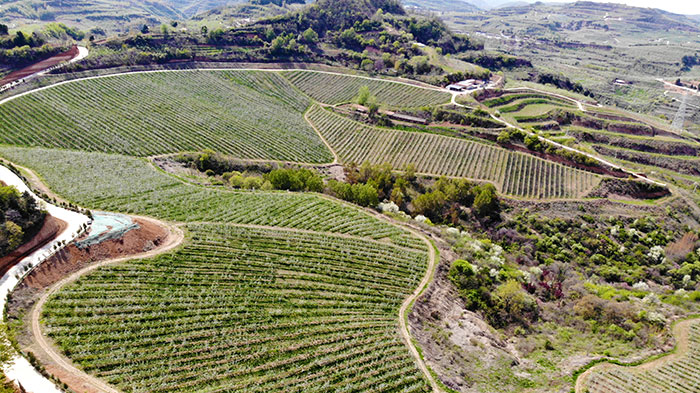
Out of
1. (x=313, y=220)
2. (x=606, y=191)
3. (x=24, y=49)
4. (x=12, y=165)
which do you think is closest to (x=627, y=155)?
(x=606, y=191)

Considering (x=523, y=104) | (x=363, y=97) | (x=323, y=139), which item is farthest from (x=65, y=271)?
(x=523, y=104)

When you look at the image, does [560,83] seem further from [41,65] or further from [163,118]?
[41,65]

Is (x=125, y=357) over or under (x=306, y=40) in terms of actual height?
under

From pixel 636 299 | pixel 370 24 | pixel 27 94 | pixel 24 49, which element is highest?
pixel 370 24

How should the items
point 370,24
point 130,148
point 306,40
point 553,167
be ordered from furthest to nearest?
point 370,24, point 306,40, point 553,167, point 130,148

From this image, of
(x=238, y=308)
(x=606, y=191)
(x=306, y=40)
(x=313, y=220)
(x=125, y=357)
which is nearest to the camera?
(x=125, y=357)

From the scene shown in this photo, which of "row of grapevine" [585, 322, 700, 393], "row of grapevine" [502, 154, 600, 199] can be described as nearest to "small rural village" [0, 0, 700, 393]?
"row of grapevine" [585, 322, 700, 393]

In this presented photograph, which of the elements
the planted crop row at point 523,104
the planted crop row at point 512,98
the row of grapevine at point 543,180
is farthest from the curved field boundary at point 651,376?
the planted crop row at point 512,98

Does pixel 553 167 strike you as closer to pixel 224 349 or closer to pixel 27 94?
pixel 224 349
